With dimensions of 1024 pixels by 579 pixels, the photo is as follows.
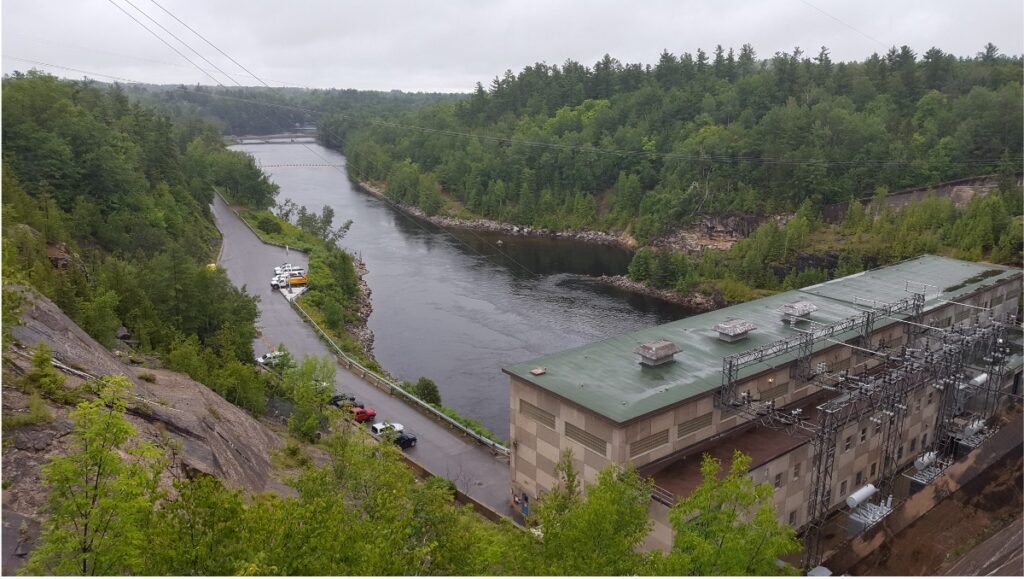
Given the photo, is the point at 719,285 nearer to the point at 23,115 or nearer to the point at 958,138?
the point at 958,138

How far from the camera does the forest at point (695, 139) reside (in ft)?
139

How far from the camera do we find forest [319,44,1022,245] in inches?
1665

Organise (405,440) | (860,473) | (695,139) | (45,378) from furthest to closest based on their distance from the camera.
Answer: (695,139) < (405,440) < (860,473) < (45,378)

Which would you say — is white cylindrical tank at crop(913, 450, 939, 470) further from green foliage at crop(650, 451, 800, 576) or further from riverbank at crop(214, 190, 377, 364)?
riverbank at crop(214, 190, 377, 364)

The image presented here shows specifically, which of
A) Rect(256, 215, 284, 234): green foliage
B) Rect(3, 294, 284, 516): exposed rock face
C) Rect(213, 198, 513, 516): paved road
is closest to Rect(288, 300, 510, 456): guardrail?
Rect(213, 198, 513, 516): paved road

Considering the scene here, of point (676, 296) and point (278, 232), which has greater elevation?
point (278, 232)

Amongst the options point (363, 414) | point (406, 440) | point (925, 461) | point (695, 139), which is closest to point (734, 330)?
point (925, 461)

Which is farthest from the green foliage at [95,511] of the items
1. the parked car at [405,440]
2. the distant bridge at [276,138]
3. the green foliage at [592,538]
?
the distant bridge at [276,138]

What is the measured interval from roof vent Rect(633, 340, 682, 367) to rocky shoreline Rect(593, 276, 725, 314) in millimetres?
20576

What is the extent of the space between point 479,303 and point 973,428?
819 inches

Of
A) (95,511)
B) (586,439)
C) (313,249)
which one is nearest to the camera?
(95,511)

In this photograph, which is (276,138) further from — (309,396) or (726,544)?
(726,544)

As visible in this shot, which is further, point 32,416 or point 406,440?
point 406,440

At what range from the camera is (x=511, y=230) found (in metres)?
53.4
